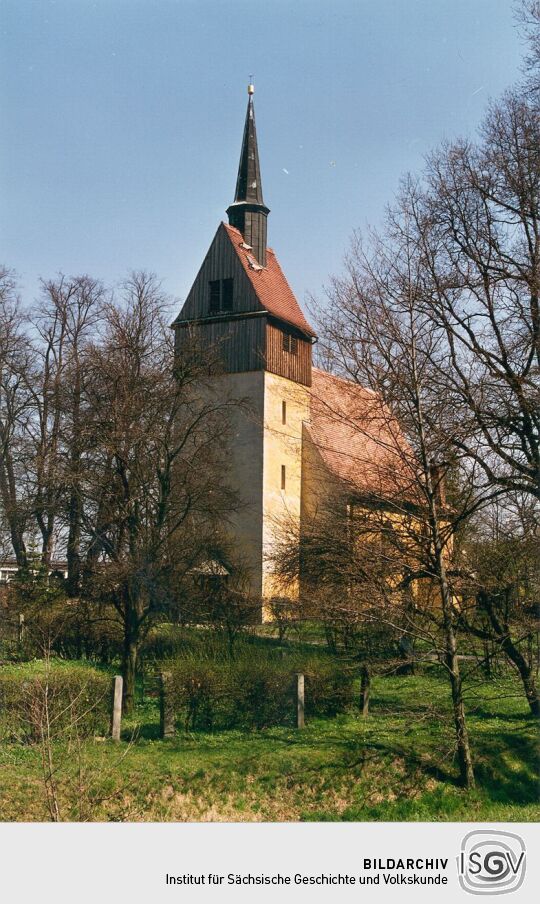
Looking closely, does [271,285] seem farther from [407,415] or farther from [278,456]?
[407,415]

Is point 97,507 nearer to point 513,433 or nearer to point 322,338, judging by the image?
point 322,338

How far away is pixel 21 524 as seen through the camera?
15656 millimetres

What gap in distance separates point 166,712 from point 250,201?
21124 millimetres

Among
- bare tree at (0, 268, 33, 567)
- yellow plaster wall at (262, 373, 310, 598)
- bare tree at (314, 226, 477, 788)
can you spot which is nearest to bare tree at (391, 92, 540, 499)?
bare tree at (314, 226, 477, 788)

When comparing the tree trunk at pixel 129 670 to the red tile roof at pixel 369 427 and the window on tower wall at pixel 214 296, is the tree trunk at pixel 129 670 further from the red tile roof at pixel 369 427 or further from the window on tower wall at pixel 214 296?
the window on tower wall at pixel 214 296

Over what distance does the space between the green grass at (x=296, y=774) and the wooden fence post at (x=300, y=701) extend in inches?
5.2

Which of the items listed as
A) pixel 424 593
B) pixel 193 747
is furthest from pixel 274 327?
pixel 193 747

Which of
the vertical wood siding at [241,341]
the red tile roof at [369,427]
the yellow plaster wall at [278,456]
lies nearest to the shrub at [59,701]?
the red tile roof at [369,427]

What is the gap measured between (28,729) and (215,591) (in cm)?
743

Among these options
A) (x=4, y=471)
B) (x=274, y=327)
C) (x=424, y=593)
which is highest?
(x=274, y=327)

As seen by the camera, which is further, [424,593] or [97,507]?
[97,507]

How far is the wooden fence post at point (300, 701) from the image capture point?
486 inches
